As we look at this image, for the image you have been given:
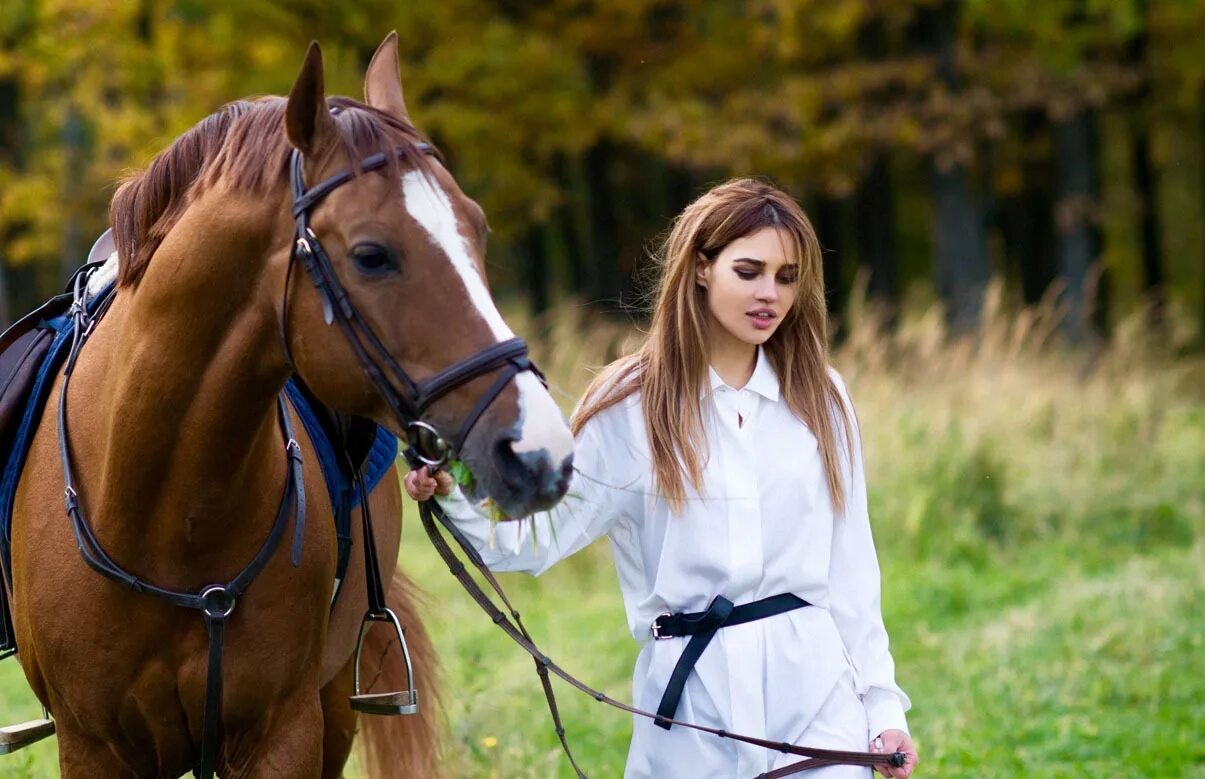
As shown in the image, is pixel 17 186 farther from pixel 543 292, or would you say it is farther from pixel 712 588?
pixel 712 588

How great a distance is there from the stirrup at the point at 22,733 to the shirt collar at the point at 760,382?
5.72ft

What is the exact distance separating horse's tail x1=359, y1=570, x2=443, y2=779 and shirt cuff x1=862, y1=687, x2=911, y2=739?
1.60 m

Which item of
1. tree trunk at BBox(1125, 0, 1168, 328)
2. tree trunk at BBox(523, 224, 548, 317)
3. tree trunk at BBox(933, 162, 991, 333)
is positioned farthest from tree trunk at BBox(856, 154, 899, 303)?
tree trunk at BBox(523, 224, 548, 317)

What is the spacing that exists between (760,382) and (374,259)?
3.72 ft

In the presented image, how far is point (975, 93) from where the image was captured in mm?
16172

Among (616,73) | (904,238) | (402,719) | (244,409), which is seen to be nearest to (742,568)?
(244,409)

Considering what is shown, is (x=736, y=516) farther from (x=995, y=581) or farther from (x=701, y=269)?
(x=995, y=581)

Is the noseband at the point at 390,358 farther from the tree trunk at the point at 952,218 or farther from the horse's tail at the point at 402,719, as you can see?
the tree trunk at the point at 952,218

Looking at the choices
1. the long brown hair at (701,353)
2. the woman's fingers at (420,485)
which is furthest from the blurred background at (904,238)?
the woman's fingers at (420,485)

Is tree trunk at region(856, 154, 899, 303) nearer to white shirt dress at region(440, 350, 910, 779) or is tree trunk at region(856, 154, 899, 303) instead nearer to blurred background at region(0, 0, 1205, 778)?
blurred background at region(0, 0, 1205, 778)

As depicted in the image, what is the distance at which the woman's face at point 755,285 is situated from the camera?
10.2 ft

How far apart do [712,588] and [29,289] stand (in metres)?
24.1

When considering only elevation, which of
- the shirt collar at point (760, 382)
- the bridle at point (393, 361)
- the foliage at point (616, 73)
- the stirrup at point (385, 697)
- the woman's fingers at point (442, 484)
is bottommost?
the stirrup at point (385, 697)

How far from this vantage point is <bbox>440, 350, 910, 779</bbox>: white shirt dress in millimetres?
3049
